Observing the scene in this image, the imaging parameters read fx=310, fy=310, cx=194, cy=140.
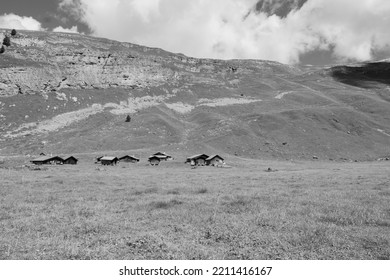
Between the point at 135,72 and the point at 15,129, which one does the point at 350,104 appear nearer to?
the point at 135,72

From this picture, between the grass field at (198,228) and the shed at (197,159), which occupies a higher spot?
the shed at (197,159)

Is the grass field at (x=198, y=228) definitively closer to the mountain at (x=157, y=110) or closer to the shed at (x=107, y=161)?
the shed at (x=107, y=161)

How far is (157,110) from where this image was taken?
13725cm

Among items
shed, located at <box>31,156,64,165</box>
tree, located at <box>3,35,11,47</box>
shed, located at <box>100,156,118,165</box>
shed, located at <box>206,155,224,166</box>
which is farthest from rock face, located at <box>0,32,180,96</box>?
shed, located at <box>206,155,224,166</box>

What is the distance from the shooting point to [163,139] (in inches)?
4491

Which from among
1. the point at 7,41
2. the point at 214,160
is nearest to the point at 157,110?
the point at 214,160

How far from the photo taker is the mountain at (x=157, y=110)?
109500 mm

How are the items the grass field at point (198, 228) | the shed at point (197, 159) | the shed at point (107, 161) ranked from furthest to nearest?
the shed at point (197, 159)
the shed at point (107, 161)
the grass field at point (198, 228)

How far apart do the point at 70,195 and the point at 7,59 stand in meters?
158

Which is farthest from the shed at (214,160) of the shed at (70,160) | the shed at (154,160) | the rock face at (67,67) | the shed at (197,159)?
the rock face at (67,67)

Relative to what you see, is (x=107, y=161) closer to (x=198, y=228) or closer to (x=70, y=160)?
(x=70, y=160)

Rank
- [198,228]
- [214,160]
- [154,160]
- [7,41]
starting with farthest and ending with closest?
[7,41] → [214,160] → [154,160] → [198,228]

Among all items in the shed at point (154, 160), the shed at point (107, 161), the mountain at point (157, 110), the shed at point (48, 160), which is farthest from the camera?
the mountain at point (157, 110)
